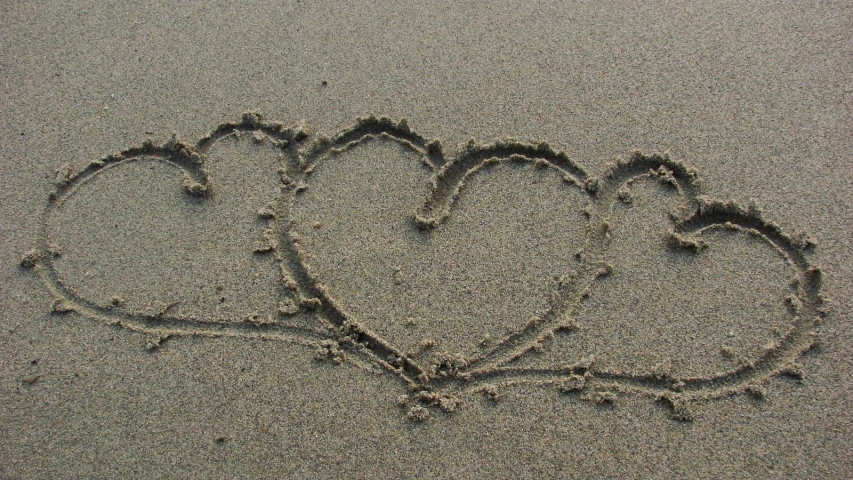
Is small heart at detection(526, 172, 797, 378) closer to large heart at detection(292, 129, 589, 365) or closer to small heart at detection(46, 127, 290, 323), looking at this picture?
large heart at detection(292, 129, 589, 365)

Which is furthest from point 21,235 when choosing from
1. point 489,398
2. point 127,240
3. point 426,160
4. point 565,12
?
point 565,12

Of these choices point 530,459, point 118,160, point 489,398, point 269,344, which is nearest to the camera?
point 530,459

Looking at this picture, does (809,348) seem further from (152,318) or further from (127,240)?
(127,240)

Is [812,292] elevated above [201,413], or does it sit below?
above

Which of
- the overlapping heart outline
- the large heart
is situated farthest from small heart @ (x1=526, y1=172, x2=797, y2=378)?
the large heart

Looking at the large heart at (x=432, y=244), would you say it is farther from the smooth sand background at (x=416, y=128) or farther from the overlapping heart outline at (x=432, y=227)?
the smooth sand background at (x=416, y=128)

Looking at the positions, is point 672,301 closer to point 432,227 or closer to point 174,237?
point 432,227
